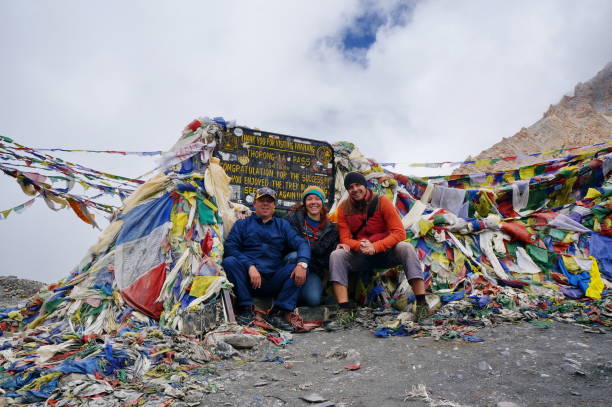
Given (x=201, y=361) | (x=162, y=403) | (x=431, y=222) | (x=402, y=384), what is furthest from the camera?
(x=431, y=222)

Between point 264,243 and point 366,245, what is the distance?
115 centimetres

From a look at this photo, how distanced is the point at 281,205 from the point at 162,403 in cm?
392

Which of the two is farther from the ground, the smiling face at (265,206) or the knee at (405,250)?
the smiling face at (265,206)

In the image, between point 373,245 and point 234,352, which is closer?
point 234,352

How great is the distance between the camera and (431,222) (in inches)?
221

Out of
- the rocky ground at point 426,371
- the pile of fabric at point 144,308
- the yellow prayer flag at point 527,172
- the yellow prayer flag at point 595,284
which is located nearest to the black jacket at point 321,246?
the pile of fabric at point 144,308

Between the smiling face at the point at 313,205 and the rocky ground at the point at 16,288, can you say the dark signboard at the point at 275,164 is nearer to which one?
the smiling face at the point at 313,205

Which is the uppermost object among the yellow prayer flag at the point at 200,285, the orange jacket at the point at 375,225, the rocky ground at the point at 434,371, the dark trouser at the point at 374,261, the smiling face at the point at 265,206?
the smiling face at the point at 265,206

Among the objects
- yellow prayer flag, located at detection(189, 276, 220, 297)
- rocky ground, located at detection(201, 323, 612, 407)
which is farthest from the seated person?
rocky ground, located at detection(201, 323, 612, 407)

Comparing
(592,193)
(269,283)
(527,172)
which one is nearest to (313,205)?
(269,283)

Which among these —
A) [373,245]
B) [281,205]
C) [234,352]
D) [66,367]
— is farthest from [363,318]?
[66,367]

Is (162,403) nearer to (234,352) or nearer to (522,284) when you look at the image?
Result: (234,352)

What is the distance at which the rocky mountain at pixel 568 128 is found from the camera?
15578 mm

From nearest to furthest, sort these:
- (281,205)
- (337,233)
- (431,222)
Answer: (337,233) < (431,222) < (281,205)
